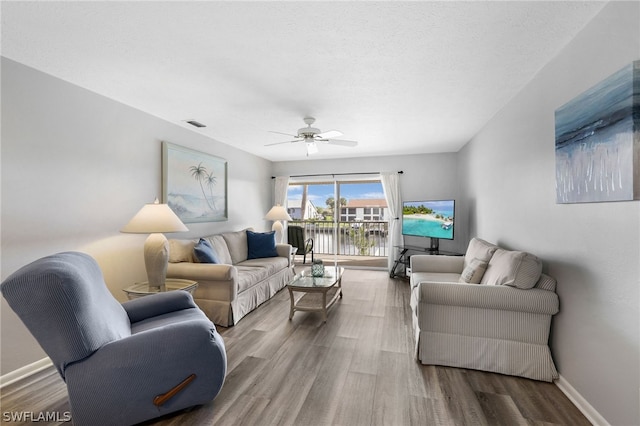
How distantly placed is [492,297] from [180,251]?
3.28 metres

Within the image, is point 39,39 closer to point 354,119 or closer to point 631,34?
point 354,119

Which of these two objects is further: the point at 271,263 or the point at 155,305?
the point at 271,263

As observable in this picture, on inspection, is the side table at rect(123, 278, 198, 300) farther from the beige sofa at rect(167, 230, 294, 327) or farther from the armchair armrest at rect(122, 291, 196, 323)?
the armchair armrest at rect(122, 291, 196, 323)

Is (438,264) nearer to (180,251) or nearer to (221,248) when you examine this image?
(221,248)

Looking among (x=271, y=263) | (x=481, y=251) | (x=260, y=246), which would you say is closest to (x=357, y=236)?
(x=260, y=246)

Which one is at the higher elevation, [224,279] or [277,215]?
[277,215]

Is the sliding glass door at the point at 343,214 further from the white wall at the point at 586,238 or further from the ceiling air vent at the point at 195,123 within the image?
the white wall at the point at 586,238

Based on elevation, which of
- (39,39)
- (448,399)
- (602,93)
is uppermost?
(39,39)

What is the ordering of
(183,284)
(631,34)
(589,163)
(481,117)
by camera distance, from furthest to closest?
(481,117), (183,284), (589,163), (631,34)

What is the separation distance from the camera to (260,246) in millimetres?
4762

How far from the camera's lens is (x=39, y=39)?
1.90 m

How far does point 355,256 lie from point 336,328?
3.88 m

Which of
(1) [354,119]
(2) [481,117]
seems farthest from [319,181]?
(2) [481,117]

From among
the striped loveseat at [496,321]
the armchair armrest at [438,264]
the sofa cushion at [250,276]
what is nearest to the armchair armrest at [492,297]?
the striped loveseat at [496,321]
